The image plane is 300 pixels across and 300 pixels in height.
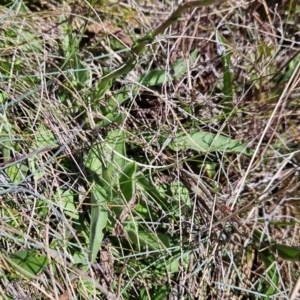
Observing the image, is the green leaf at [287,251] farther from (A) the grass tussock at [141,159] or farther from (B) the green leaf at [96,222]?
(B) the green leaf at [96,222]

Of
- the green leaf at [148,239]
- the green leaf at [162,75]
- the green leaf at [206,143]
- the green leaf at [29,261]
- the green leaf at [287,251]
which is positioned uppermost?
the green leaf at [162,75]

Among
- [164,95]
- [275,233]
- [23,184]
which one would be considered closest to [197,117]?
[164,95]

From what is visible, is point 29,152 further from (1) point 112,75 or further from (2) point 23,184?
(1) point 112,75

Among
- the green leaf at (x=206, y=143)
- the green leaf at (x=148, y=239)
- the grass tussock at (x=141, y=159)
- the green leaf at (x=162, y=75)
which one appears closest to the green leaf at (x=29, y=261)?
the grass tussock at (x=141, y=159)

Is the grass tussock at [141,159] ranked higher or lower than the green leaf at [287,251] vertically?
higher

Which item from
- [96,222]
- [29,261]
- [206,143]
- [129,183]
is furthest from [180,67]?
[29,261]

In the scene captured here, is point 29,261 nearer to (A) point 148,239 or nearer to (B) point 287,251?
(A) point 148,239

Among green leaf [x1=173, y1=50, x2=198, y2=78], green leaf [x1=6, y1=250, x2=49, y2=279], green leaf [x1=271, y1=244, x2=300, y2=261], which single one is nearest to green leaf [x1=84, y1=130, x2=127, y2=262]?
green leaf [x1=6, y1=250, x2=49, y2=279]
